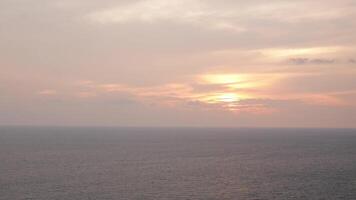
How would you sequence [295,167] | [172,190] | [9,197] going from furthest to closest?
[295,167] → [172,190] → [9,197]

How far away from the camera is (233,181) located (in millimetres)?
107688

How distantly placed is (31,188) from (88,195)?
51.2 ft

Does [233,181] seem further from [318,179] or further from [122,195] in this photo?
[122,195]

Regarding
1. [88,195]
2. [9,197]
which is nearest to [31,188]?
[9,197]

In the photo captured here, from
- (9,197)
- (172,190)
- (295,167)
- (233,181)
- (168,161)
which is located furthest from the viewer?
(168,161)

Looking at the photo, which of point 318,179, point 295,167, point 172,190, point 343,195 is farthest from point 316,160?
point 172,190

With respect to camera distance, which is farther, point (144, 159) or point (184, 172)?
point (144, 159)

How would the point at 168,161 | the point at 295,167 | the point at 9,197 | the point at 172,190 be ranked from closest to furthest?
the point at 9,197
the point at 172,190
the point at 295,167
the point at 168,161

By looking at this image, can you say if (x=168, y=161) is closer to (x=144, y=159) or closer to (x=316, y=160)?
(x=144, y=159)

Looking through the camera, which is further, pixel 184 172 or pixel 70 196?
pixel 184 172

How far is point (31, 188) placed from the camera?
93625 mm

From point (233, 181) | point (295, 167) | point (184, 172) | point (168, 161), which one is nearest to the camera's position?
point (233, 181)

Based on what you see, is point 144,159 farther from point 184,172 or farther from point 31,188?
point 31,188

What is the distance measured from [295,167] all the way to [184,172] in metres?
42.2
